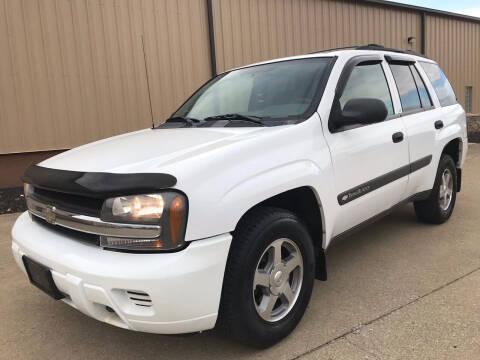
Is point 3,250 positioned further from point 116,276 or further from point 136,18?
point 136,18

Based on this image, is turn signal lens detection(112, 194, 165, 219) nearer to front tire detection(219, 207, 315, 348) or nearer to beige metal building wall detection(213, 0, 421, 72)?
front tire detection(219, 207, 315, 348)

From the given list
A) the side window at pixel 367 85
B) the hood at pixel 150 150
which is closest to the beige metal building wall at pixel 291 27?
the side window at pixel 367 85

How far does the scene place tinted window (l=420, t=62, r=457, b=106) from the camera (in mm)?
4383

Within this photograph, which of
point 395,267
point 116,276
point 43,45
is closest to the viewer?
point 116,276

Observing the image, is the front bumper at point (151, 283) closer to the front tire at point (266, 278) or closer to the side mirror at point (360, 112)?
the front tire at point (266, 278)

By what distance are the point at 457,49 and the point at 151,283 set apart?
50.3 feet

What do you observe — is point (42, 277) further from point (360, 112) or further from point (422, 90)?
point (422, 90)

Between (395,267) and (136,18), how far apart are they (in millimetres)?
6120

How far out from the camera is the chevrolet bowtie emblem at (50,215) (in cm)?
233

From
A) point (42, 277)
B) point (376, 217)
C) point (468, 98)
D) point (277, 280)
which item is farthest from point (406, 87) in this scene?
point (468, 98)

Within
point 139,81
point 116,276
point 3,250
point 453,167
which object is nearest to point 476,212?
point 453,167

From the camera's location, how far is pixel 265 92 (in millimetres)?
3256

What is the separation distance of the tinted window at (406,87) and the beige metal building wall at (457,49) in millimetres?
10528

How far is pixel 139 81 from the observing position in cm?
769
